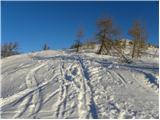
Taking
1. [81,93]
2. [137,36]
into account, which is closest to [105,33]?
[137,36]

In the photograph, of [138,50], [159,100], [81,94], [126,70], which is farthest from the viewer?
[138,50]

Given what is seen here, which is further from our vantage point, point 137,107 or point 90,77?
point 90,77

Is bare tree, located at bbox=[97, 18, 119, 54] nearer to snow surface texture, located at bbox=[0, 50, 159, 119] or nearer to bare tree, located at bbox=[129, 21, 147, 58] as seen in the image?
bare tree, located at bbox=[129, 21, 147, 58]

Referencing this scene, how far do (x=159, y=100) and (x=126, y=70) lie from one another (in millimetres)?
9173

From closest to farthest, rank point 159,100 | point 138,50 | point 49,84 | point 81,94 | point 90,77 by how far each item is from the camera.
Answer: point 159,100, point 81,94, point 49,84, point 90,77, point 138,50

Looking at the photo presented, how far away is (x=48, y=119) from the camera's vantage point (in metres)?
14.0

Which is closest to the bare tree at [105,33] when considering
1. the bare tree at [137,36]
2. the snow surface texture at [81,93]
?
the bare tree at [137,36]

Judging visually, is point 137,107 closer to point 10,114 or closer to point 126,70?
point 10,114

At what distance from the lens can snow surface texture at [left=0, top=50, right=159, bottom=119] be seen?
49.0 feet

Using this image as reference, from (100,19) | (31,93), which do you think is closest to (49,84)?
(31,93)

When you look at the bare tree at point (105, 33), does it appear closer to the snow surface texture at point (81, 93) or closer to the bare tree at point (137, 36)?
the bare tree at point (137, 36)

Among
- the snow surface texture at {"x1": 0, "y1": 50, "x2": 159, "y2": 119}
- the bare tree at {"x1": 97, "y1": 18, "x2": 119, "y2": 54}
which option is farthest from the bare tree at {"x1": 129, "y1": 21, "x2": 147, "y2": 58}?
the snow surface texture at {"x1": 0, "y1": 50, "x2": 159, "y2": 119}

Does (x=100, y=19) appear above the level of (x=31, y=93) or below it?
above

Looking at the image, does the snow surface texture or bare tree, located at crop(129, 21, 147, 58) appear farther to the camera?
bare tree, located at crop(129, 21, 147, 58)
